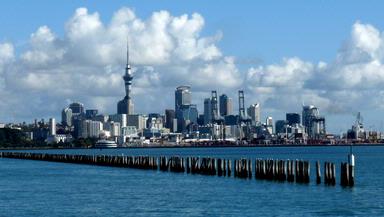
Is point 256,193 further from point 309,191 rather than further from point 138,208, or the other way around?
point 138,208

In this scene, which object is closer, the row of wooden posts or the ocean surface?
the ocean surface

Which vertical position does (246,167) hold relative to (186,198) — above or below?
above

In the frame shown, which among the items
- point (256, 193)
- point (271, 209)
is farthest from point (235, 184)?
point (271, 209)

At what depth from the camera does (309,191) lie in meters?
63.3

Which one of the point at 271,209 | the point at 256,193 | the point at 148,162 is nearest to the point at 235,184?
the point at 256,193

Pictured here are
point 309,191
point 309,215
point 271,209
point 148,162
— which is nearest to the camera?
point 309,215

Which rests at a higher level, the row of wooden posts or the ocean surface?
the row of wooden posts

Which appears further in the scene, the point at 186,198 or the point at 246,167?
the point at 246,167

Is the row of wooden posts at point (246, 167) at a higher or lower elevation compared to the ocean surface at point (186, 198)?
higher

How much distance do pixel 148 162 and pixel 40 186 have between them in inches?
1312

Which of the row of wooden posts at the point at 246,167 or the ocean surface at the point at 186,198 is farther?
the row of wooden posts at the point at 246,167

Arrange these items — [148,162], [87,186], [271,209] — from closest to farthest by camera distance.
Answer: [271,209] → [87,186] → [148,162]

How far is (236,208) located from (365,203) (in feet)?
25.0

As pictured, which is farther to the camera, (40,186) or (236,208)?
(40,186)
